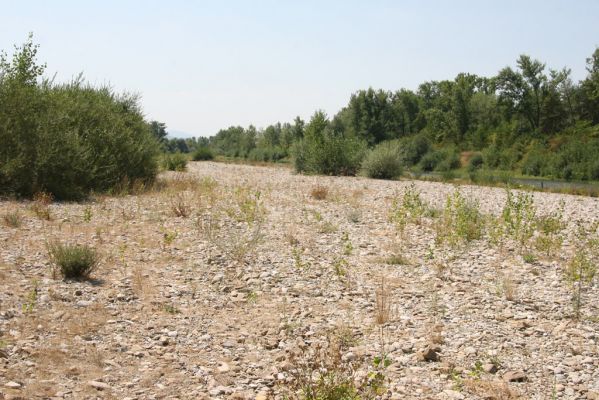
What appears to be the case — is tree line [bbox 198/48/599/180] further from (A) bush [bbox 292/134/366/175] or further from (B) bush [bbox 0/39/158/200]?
(B) bush [bbox 0/39/158/200]

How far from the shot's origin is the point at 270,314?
7.89 meters

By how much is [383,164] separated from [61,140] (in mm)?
19564


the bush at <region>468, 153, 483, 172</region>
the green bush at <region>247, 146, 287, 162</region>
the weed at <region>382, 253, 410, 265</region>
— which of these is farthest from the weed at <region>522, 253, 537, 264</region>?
the green bush at <region>247, 146, 287, 162</region>

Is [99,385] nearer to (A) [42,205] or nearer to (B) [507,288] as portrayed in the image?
(B) [507,288]

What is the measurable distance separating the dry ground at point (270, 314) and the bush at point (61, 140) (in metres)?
4.45

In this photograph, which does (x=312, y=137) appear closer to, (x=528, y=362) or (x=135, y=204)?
(x=135, y=204)

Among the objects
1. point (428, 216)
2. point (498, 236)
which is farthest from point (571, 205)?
point (498, 236)

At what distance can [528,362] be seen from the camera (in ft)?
19.8

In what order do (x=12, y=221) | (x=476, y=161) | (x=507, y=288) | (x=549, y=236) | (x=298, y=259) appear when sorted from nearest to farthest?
(x=507, y=288) < (x=298, y=259) < (x=12, y=221) < (x=549, y=236) < (x=476, y=161)

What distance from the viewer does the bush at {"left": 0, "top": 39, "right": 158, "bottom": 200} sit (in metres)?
17.2

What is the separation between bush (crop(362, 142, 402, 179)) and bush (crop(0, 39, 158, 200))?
1447 cm

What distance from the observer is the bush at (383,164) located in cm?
3231

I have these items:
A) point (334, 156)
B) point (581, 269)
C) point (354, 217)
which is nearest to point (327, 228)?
point (354, 217)

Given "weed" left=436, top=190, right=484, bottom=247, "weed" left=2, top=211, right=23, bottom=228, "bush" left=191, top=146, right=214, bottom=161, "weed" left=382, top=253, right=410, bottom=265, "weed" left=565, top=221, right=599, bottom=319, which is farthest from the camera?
"bush" left=191, top=146, right=214, bottom=161
